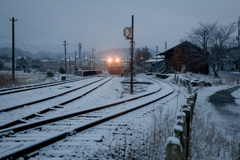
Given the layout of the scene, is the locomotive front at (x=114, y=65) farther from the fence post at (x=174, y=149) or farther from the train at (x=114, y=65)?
the fence post at (x=174, y=149)

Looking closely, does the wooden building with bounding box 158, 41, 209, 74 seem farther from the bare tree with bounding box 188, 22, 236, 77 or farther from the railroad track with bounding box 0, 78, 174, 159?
the railroad track with bounding box 0, 78, 174, 159

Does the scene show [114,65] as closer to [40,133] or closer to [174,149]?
[40,133]

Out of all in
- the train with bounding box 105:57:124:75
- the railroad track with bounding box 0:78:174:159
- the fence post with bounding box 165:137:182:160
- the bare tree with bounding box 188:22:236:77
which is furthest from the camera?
the train with bounding box 105:57:124:75

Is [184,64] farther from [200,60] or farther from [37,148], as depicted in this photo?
[37,148]

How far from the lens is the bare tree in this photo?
22.9 meters

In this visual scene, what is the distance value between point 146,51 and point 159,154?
218 feet

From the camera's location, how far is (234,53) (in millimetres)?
25531

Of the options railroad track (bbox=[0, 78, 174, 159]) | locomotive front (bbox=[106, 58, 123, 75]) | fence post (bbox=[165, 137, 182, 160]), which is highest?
locomotive front (bbox=[106, 58, 123, 75])

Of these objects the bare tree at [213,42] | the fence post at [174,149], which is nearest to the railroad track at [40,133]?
the fence post at [174,149]

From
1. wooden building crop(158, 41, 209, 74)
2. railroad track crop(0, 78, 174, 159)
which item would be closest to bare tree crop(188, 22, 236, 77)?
wooden building crop(158, 41, 209, 74)

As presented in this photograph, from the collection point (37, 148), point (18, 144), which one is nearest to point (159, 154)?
point (37, 148)

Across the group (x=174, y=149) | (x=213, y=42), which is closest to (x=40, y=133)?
(x=174, y=149)

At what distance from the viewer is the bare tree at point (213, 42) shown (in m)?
22.9

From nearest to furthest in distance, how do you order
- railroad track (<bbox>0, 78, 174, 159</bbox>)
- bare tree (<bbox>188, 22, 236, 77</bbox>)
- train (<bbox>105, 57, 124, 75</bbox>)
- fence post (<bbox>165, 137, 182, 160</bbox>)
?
fence post (<bbox>165, 137, 182, 160</bbox>)
railroad track (<bbox>0, 78, 174, 159</bbox>)
bare tree (<bbox>188, 22, 236, 77</bbox>)
train (<bbox>105, 57, 124, 75</bbox>)
